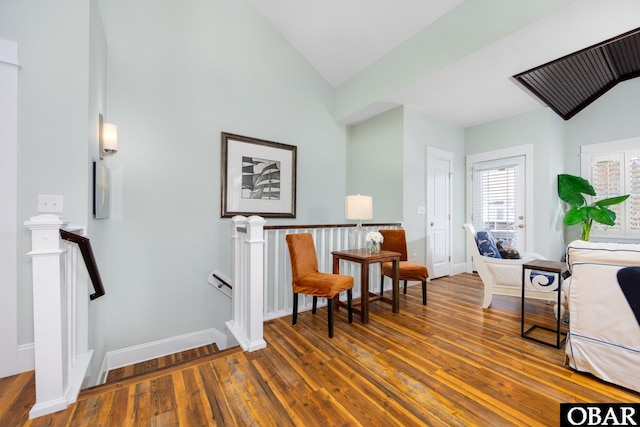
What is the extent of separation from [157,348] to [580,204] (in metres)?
6.19

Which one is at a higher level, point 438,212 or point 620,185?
point 620,185

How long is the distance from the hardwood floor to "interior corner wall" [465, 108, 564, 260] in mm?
2538

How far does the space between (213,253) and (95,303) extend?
1217mm

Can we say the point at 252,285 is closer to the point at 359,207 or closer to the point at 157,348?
the point at 359,207

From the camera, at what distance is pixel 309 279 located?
2654 mm

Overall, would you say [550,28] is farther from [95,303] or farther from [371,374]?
[95,303]

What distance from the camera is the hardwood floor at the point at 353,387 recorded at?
149 centimetres

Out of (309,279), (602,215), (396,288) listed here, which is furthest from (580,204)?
(309,279)

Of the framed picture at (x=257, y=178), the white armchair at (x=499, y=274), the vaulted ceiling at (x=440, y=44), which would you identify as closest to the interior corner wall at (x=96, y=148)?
the framed picture at (x=257, y=178)

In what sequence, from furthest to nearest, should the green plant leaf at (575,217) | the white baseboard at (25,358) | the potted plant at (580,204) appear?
the green plant leaf at (575,217) < the potted plant at (580,204) < the white baseboard at (25,358)

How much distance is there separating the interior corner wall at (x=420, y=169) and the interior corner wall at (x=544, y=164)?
3.33 feet

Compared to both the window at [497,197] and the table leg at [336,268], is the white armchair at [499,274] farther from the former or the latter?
the window at [497,197]

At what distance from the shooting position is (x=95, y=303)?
8.41ft

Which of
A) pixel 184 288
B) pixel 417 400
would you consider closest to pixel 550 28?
pixel 417 400
